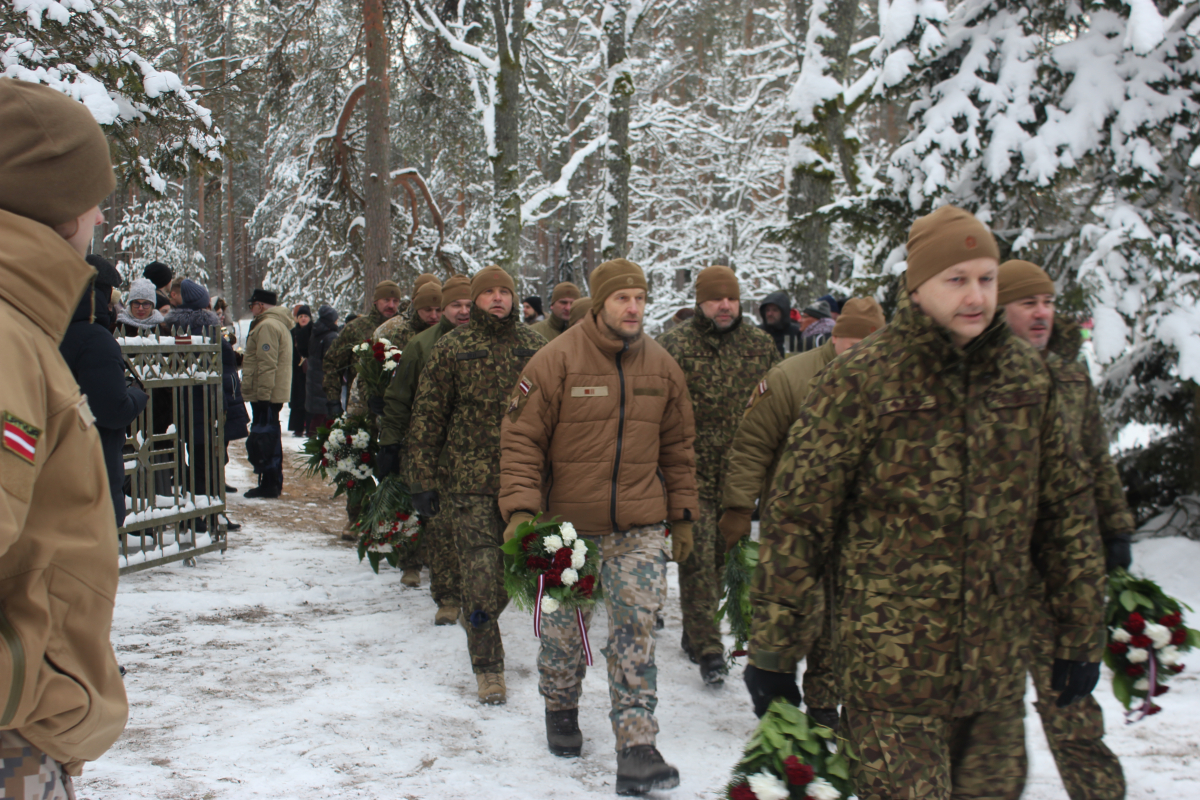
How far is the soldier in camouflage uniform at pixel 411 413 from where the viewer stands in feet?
21.3

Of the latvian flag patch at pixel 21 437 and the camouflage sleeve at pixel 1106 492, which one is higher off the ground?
the latvian flag patch at pixel 21 437

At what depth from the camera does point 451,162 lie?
19422 mm

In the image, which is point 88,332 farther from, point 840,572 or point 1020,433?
point 1020,433

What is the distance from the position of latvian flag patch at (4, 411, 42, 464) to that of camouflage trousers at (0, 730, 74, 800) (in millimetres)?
533

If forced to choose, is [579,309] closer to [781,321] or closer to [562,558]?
[781,321]

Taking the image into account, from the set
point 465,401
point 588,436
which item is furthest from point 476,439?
point 588,436

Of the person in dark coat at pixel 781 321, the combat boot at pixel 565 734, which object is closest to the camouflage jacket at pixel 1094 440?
the combat boot at pixel 565 734

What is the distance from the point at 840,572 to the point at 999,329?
0.82m

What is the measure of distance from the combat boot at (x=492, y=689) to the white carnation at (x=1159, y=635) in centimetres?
326

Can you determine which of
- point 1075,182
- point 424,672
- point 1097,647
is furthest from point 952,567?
point 1075,182

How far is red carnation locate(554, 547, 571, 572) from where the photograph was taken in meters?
4.08

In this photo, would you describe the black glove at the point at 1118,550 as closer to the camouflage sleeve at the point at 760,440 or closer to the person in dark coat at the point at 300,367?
the camouflage sleeve at the point at 760,440

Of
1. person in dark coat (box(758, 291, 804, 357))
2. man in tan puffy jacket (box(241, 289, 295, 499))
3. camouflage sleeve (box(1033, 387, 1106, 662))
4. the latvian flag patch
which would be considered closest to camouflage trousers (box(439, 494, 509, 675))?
camouflage sleeve (box(1033, 387, 1106, 662))

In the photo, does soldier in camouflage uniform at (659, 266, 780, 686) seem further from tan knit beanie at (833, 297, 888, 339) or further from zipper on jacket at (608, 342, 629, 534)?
zipper on jacket at (608, 342, 629, 534)
